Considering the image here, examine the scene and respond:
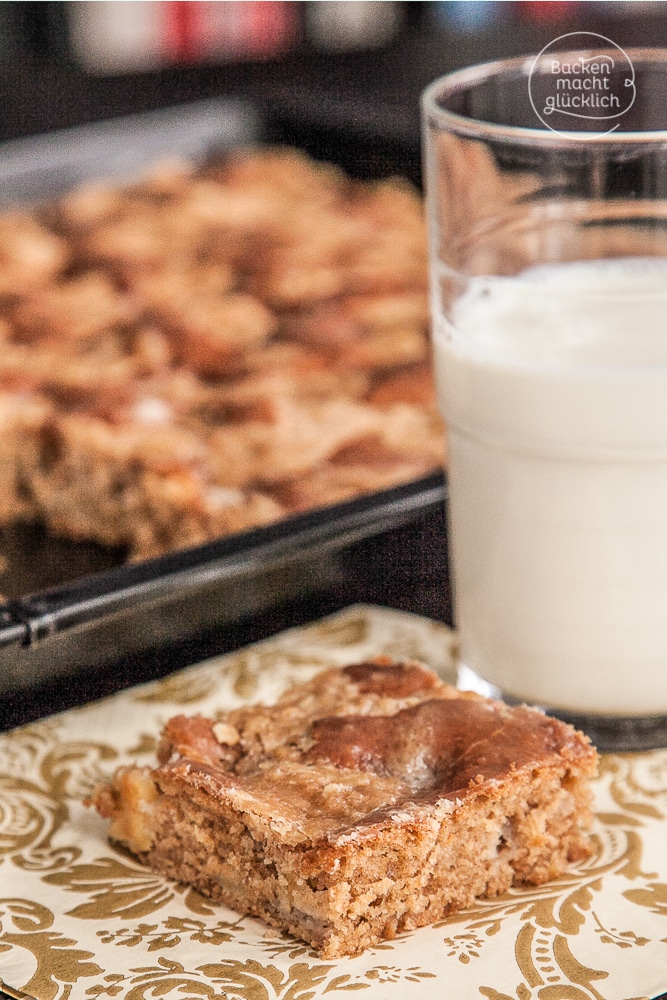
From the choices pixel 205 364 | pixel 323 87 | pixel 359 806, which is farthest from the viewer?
pixel 323 87

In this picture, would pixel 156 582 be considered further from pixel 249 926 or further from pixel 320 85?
pixel 320 85

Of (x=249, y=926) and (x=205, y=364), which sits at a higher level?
(x=205, y=364)

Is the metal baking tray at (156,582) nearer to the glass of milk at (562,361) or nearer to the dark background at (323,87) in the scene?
the glass of milk at (562,361)

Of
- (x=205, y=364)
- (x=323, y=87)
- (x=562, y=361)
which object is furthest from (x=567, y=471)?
(x=323, y=87)

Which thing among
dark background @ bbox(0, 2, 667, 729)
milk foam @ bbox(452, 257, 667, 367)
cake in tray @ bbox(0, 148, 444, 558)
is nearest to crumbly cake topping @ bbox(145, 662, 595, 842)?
milk foam @ bbox(452, 257, 667, 367)

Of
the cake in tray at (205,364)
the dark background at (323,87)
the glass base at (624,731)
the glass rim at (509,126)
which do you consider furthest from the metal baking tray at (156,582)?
the dark background at (323,87)

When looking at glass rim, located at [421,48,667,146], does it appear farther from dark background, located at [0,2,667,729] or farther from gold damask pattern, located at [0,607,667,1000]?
dark background, located at [0,2,667,729]

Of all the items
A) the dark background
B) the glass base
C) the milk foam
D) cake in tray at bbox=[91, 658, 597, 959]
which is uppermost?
the dark background
